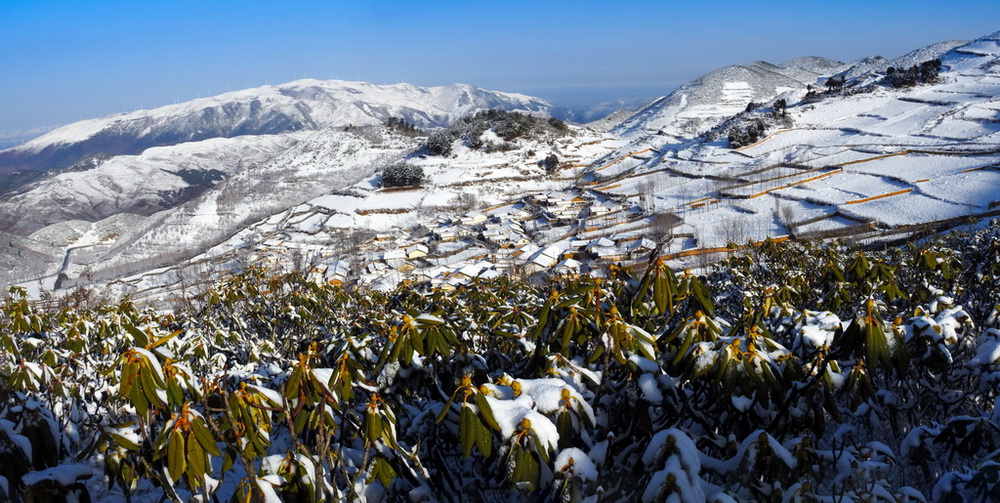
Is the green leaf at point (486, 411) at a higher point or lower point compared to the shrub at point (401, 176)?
higher

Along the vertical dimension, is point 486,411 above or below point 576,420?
above

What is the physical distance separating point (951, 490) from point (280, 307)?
8839mm

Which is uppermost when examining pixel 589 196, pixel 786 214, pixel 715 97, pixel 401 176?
pixel 715 97

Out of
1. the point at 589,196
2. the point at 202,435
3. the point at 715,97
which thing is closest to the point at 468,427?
the point at 202,435

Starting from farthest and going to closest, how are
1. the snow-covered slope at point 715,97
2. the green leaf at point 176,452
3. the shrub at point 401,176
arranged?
1. the snow-covered slope at point 715,97
2. the shrub at point 401,176
3. the green leaf at point 176,452

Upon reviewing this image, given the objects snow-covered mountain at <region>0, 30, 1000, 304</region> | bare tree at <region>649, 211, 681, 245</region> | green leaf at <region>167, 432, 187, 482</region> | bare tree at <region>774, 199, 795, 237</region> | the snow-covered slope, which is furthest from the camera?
the snow-covered slope

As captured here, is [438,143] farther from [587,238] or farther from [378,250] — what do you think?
[587,238]

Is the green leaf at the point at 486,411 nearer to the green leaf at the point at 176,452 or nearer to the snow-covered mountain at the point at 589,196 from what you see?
the green leaf at the point at 176,452

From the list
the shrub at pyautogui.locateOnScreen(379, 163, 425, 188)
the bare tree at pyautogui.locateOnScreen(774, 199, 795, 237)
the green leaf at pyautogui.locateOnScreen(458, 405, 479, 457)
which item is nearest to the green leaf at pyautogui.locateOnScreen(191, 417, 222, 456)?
the green leaf at pyautogui.locateOnScreen(458, 405, 479, 457)

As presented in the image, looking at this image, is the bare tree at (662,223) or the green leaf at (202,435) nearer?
the green leaf at (202,435)

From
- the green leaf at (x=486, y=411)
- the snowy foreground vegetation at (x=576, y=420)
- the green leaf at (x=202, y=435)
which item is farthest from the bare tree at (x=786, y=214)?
the green leaf at (x=202, y=435)

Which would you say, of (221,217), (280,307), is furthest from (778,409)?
(221,217)

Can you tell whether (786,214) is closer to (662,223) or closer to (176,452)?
(662,223)

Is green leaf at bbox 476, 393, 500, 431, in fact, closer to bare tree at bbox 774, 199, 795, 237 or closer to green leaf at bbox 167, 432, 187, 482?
green leaf at bbox 167, 432, 187, 482
